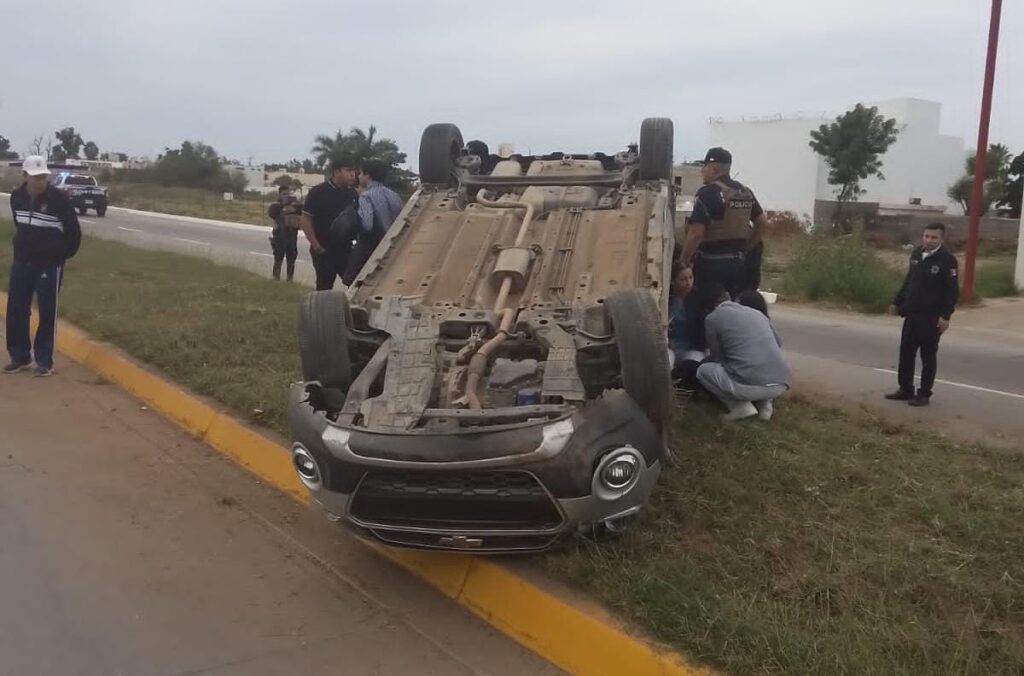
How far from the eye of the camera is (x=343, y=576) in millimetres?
4312

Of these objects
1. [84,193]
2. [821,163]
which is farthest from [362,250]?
[821,163]

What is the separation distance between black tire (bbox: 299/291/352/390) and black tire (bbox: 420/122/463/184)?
223 centimetres

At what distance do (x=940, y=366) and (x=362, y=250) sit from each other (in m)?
6.03

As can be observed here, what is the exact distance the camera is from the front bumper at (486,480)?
3.68 metres

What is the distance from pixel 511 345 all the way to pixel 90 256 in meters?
13.5

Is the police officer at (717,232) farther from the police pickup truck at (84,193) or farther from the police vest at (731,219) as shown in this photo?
the police pickup truck at (84,193)

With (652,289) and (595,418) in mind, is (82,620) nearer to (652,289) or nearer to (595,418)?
(595,418)

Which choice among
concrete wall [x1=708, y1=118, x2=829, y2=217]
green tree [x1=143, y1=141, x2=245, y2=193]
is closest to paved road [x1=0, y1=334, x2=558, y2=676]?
concrete wall [x1=708, y1=118, x2=829, y2=217]

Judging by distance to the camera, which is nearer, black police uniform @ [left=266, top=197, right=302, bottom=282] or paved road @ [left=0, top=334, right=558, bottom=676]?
paved road @ [left=0, top=334, right=558, bottom=676]

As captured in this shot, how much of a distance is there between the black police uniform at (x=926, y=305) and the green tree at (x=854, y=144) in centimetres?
3496

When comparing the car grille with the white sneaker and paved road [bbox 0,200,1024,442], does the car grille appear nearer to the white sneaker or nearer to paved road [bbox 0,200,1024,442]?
the white sneaker

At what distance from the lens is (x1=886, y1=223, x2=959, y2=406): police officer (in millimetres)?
7367

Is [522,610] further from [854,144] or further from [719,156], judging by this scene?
[854,144]

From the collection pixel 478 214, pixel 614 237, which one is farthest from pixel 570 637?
pixel 478 214
